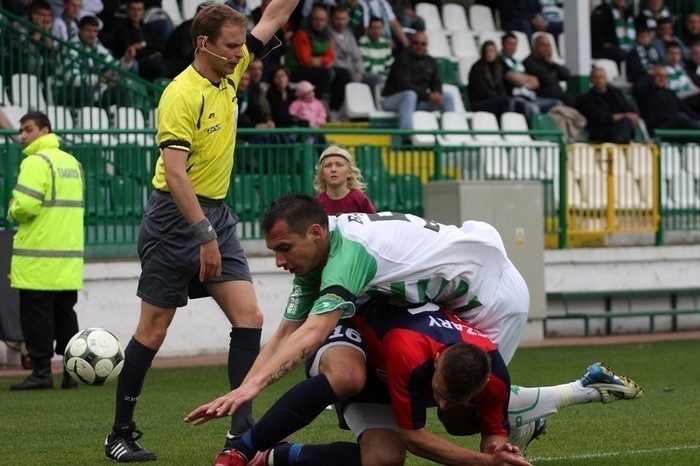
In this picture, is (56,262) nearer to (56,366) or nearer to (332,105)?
(56,366)

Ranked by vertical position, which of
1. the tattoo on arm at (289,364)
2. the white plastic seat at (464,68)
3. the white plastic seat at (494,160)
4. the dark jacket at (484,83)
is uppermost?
the white plastic seat at (464,68)

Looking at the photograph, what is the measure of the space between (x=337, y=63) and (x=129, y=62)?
3.33 m

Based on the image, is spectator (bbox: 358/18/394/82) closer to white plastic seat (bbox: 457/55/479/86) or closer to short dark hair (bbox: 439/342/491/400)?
white plastic seat (bbox: 457/55/479/86)

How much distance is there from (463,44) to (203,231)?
1577 centimetres

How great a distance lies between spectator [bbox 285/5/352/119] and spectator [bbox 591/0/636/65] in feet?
19.6

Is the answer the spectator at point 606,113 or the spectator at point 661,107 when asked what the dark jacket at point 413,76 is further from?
the spectator at point 661,107

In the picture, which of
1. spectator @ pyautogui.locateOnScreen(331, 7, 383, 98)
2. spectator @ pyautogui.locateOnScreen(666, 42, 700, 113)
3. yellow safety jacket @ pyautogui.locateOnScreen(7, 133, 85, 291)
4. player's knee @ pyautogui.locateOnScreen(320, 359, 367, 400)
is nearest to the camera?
player's knee @ pyautogui.locateOnScreen(320, 359, 367, 400)

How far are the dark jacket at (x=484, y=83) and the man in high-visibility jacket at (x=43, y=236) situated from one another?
30.4 feet

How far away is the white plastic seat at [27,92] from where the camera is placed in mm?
15906

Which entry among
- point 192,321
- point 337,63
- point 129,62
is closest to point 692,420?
point 192,321

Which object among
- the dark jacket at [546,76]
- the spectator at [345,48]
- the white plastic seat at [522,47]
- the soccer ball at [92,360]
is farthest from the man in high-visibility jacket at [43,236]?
the white plastic seat at [522,47]

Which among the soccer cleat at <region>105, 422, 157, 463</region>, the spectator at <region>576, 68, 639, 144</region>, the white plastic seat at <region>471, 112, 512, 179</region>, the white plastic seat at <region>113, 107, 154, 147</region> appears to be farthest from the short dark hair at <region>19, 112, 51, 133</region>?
the spectator at <region>576, 68, 639, 144</region>

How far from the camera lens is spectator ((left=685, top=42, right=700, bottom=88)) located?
23312 millimetres

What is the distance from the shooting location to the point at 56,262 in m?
12.0
